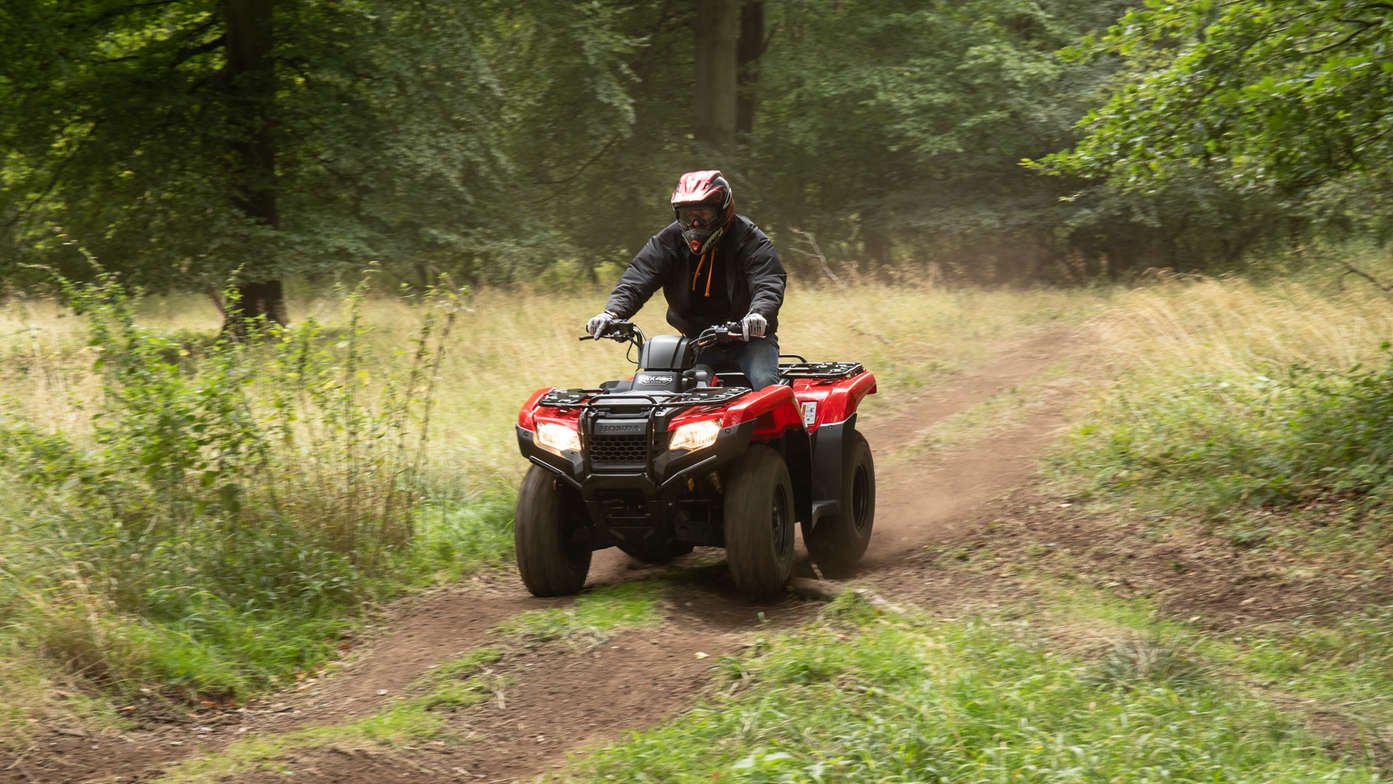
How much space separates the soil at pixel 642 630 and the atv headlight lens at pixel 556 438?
80 centimetres

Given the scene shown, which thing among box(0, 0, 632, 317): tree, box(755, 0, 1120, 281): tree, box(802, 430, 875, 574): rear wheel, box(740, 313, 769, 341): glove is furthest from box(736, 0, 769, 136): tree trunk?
box(740, 313, 769, 341): glove

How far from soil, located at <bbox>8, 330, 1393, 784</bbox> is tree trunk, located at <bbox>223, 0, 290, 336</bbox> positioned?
8.96 m

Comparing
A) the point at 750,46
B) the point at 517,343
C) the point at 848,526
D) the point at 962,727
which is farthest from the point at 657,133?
the point at 962,727

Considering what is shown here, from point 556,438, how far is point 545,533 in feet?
1.66

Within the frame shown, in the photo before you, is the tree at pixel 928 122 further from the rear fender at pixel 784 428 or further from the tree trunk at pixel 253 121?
the rear fender at pixel 784 428

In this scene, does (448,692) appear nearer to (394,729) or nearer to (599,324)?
(394,729)

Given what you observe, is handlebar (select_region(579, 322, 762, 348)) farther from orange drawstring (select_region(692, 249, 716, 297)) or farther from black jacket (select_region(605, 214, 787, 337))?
orange drawstring (select_region(692, 249, 716, 297))

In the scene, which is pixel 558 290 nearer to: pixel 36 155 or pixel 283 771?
pixel 36 155

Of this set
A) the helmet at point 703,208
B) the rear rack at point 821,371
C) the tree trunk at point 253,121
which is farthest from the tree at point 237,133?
the helmet at point 703,208

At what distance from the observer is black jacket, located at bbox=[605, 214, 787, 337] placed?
241 inches

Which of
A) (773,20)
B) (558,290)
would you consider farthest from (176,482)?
(773,20)

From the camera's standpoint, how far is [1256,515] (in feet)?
21.4

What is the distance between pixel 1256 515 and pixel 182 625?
555 cm

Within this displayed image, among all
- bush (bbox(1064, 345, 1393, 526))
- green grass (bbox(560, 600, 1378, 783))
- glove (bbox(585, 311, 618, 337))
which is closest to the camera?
green grass (bbox(560, 600, 1378, 783))
